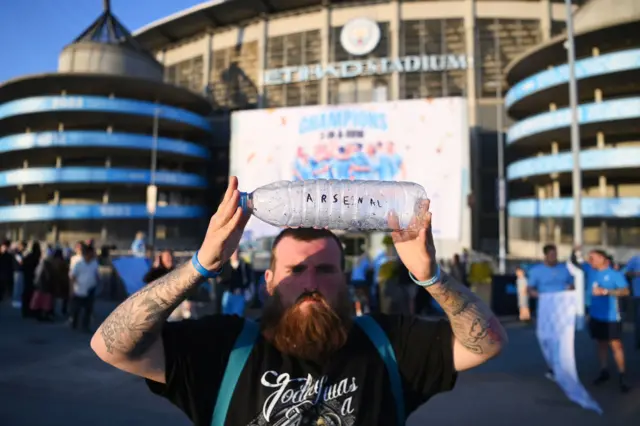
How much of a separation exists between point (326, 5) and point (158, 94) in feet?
57.0

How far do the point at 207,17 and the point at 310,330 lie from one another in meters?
43.5

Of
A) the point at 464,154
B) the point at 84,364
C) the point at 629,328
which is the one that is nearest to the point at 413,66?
the point at 464,154

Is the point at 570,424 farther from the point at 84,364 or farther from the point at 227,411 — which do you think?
the point at 84,364

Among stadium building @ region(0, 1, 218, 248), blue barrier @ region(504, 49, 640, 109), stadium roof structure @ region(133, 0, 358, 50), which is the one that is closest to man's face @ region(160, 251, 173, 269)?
stadium building @ region(0, 1, 218, 248)

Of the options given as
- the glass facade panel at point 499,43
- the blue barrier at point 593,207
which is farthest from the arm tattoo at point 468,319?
the glass facade panel at point 499,43

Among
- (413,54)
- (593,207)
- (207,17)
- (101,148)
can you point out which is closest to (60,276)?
(593,207)

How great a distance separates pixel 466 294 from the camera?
1646 mm

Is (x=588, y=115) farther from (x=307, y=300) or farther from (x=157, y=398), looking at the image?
(x=307, y=300)

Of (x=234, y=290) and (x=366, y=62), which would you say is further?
(x=366, y=62)

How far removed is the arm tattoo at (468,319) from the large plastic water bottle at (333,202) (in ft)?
1.15

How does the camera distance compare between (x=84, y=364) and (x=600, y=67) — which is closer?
(x=84, y=364)

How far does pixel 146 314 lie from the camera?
150 cm

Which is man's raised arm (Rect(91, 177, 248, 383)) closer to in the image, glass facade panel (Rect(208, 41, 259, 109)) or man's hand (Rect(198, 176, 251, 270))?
man's hand (Rect(198, 176, 251, 270))

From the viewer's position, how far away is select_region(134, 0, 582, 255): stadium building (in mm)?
33156
